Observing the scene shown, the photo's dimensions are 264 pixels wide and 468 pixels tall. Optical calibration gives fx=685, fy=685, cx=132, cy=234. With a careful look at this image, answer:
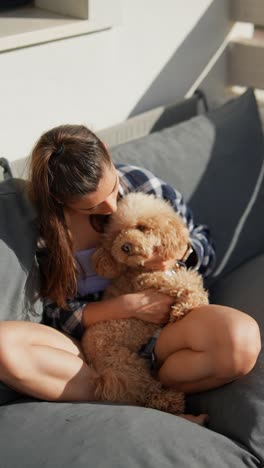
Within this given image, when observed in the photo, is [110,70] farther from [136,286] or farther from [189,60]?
[136,286]

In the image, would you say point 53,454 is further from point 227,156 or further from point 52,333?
point 227,156

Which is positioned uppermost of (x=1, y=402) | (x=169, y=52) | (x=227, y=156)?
(x=169, y=52)

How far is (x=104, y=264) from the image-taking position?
1.64 metres

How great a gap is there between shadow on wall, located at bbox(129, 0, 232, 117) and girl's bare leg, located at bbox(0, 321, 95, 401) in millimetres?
1014

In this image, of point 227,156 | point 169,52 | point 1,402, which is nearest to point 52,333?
point 1,402

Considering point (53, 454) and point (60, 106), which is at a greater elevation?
point (60, 106)

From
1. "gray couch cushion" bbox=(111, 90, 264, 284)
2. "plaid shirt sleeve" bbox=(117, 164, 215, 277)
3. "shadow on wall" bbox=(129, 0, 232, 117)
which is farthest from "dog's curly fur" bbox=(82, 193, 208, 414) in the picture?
"shadow on wall" bbox=(129, 0, 232, 117)

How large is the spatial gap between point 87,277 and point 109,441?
1.60 feet

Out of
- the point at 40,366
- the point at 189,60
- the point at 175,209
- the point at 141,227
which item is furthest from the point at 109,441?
the point at 189,60

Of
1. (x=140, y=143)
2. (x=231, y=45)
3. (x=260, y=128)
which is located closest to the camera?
(x=140, y=143)

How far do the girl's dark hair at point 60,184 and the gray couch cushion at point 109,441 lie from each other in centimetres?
33

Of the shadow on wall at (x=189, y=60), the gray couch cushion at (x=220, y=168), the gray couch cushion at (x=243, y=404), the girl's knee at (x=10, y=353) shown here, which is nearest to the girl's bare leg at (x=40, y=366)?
the girl's knee at (x=10, y=353)

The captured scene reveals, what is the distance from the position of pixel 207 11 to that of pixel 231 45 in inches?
7.6

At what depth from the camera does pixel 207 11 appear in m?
2.46
